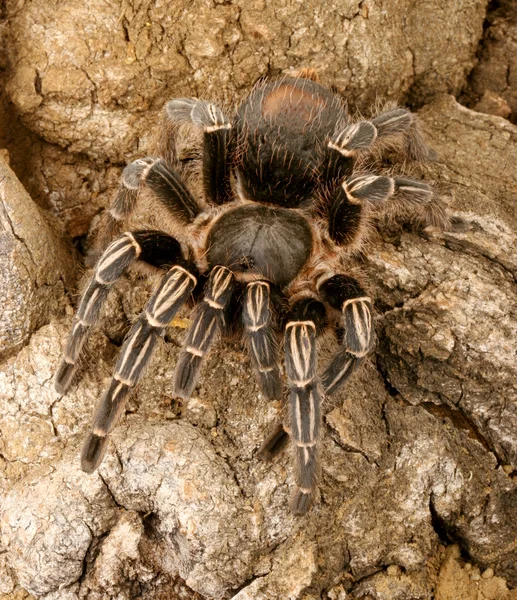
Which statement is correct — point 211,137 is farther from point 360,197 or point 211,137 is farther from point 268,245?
point 360,197

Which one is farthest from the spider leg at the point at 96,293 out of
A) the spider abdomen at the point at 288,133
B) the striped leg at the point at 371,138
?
the striped leg at the point at 371,138

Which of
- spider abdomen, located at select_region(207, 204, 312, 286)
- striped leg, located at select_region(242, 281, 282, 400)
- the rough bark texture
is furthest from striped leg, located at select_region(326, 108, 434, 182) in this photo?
striped leg, located at select_region(242, 281, 282, 400)

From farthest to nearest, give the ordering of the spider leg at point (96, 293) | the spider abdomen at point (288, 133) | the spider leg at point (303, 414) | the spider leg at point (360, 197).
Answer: the spider abdomen at point (288, 133), the spider leg at point (360, 197), the spider leg at point (96, 293), the spider leg at point (303, 414)

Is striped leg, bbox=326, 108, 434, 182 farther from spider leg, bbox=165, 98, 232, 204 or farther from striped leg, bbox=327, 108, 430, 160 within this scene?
spider leg, bbox=165, 98, 232, 204

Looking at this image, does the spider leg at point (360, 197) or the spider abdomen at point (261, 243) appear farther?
the spider abdomen at point (261, 243)

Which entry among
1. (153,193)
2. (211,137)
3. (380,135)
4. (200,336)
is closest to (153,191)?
(153,193)

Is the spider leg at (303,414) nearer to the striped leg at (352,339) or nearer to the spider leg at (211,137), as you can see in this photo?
→ the striped leg at (352,339)
